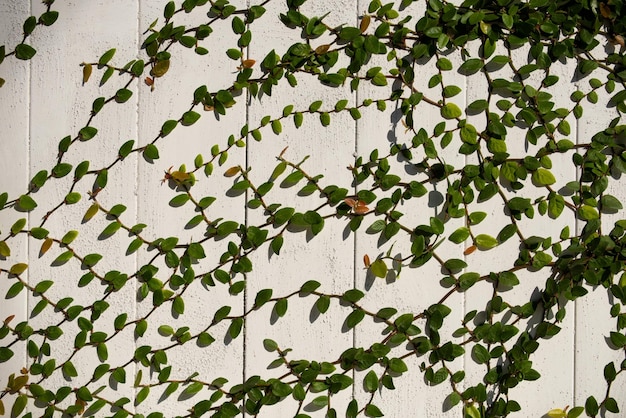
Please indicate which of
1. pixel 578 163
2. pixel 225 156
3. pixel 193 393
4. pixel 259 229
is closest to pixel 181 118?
pixel 225 156

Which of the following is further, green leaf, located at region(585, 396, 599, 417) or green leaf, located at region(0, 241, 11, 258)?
green leaf, located at region(585, 396, 599, 417)

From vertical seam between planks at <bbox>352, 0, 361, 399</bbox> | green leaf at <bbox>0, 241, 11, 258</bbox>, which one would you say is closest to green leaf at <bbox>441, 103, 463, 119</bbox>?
vertical seam between planks at <bbox>352, 0, 361, 399</bbox>

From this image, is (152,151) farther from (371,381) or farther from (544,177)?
(544,177)

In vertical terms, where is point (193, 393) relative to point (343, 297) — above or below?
below

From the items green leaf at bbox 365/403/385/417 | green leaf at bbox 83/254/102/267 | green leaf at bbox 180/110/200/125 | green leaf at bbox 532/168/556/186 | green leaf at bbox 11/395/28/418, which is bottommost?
green leaf at bbox 11/395/28/418

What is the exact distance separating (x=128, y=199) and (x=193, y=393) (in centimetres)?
35

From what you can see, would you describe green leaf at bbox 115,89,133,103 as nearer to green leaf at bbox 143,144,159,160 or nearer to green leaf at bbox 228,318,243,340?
green leaf at bbox 143,144,159,160

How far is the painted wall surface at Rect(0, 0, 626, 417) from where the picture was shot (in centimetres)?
112

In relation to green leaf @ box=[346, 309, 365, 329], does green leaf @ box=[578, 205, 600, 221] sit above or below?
above

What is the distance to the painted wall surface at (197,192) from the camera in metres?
1.12

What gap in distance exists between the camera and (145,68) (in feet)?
3.72

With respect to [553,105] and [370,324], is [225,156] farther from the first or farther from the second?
[553,105]

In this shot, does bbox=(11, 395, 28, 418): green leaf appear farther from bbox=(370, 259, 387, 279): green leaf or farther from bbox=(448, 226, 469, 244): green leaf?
bbox=(448, 226, 469, 244): green leaf

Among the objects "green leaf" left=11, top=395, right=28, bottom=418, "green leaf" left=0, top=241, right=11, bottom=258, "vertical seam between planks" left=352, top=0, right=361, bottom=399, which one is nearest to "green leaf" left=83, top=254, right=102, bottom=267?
"green leaf" left=0, top=241, right=11, bottom=258
